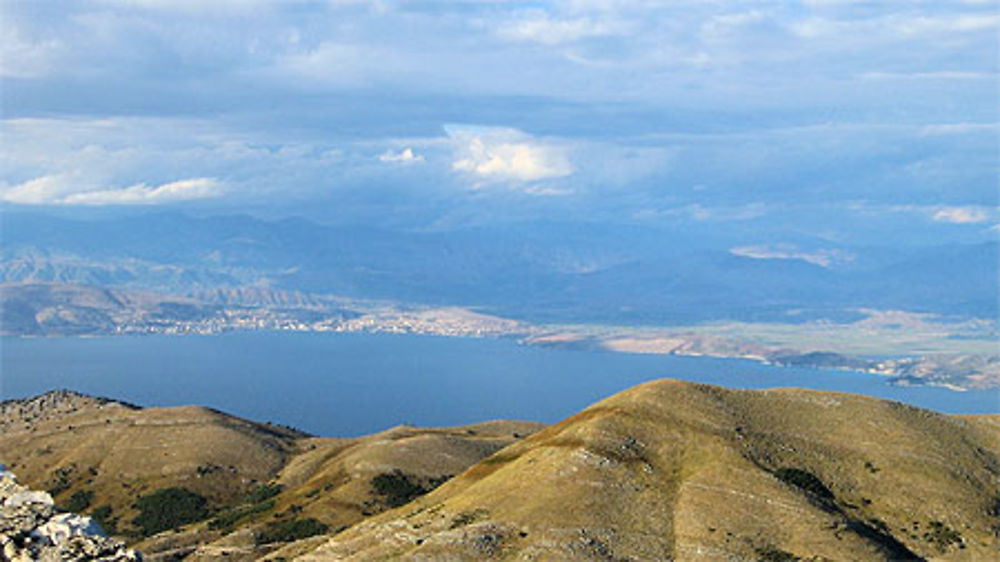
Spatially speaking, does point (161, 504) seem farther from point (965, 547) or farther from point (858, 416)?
point (965, 547)

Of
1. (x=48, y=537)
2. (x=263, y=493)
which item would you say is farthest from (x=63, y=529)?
(x=263, y=493)

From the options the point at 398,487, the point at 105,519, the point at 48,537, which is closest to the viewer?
the point at 48,537

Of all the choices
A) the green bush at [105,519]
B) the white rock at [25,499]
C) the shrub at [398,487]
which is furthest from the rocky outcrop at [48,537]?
the green bush at [105,519]

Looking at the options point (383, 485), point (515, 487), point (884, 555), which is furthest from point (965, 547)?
point (383, 485)

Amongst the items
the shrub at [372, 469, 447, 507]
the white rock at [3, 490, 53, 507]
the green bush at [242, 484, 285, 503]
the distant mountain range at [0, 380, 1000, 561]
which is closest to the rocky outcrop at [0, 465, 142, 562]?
the white rock at [3, 490, 53, 507]

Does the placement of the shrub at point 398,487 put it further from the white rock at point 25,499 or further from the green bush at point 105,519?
the white rock at point 25,499

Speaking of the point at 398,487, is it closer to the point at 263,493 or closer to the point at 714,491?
the point at 263,493
